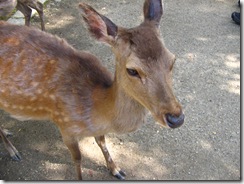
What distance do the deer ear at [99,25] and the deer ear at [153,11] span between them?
307 mm

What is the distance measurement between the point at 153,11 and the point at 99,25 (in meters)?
0.46

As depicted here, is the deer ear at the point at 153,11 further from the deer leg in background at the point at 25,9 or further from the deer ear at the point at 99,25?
the deer leg in background at the point at 25,9

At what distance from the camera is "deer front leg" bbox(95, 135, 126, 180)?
365 centimetres

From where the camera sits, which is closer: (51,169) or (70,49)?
(70,49)

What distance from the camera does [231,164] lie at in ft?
11.6

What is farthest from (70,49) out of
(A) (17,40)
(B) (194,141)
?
(B) (194,141)

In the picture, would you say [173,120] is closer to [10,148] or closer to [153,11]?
[153,11]

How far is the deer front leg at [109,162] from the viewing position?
3646 mm

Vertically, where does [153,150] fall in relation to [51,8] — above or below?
below

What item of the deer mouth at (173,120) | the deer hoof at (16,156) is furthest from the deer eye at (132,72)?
the deer hoof at (16,156)

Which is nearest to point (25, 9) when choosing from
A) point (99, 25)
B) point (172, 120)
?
point (99, 25)

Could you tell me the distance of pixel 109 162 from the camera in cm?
367

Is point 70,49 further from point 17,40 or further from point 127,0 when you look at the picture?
point 127,0

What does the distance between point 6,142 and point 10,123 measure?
0.41 metres
